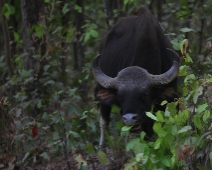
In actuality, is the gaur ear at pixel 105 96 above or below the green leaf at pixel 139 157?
below

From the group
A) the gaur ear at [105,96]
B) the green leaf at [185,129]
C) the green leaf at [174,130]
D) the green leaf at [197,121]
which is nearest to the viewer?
the green leaf at [185,129]

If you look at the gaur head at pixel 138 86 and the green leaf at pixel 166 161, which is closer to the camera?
the green leaf at pixel 166 161

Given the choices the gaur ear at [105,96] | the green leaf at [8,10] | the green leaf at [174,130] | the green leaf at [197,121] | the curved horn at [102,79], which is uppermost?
the green leaf at [8,10]

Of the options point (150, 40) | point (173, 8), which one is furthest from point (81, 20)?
point (150, 40)

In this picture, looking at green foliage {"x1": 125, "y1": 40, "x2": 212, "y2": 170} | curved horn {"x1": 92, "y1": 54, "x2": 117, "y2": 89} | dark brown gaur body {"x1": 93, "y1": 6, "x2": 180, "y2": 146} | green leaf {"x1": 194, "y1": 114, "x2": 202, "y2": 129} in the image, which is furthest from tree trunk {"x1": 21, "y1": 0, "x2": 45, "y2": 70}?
green leaf {"x1": 194, "y1": 114, "x2": 202, "y2": 129}

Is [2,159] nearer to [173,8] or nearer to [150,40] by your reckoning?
[150,40]

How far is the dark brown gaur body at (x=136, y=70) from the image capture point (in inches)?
250

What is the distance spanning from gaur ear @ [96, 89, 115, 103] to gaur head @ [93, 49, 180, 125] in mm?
155

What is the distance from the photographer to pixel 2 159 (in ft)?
21.4

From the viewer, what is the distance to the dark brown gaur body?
20.8ft

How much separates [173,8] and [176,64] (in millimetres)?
2787

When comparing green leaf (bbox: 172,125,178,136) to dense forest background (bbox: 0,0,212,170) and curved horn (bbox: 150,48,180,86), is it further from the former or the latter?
curved horn (bbox: 150,48,180,86)

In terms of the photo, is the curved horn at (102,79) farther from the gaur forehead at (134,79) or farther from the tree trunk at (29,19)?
the tree trunk at (29,19)

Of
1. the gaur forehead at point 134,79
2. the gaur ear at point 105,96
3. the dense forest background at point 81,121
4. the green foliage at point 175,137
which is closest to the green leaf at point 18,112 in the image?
the dense forest background at point 81,121
